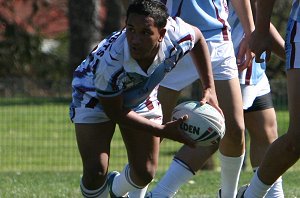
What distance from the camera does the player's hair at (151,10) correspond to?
19.5 feet

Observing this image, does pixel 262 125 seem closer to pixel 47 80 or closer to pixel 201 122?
pixel 201 122

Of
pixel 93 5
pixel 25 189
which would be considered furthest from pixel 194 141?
pixel 93 5

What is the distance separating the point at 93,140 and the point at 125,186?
2.08ft

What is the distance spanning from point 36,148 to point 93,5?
7365 millimetres

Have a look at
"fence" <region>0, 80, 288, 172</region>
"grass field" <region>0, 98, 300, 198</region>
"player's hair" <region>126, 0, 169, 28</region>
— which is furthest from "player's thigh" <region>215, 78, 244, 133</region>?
"fence" <region>0, 80, 288, 172</region>

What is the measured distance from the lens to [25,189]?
29.6 ft

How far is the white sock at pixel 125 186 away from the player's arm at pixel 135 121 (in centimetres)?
93

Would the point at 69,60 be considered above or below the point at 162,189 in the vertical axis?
below

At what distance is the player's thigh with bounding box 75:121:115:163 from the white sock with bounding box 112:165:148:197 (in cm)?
Answer: 43

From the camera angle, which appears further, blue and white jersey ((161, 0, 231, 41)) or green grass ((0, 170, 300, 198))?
green grass ((0, 170, 300, 198))

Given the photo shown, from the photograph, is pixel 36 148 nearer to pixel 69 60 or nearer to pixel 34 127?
pixel 34 127

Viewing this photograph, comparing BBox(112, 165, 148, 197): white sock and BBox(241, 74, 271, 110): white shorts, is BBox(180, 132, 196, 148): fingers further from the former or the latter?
BBox(241, 74, 271, 110): white shorts

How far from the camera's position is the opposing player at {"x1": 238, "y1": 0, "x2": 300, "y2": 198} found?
596 centimetres

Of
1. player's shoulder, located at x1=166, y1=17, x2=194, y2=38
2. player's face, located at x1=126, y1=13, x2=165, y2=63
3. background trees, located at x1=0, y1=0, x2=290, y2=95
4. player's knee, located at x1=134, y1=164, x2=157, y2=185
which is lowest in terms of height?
background trees, located at x1=0, y1=0, x2=290, y2=95
